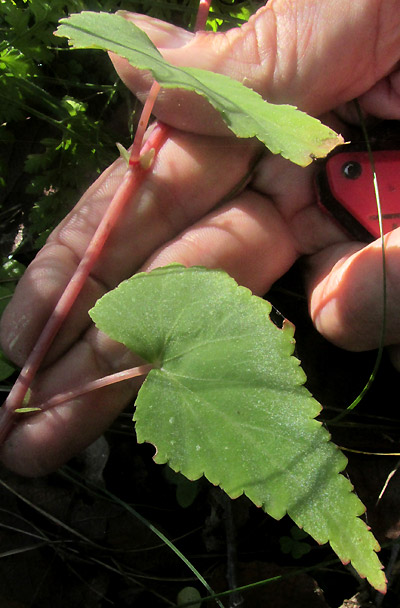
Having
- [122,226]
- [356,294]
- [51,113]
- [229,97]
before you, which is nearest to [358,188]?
[356,294]

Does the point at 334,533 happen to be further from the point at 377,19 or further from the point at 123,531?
the point at 377,19

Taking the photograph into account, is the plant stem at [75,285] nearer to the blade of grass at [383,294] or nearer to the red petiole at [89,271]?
the red petiole at [89,271]

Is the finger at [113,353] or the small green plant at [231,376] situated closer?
the small green plant at [231,376]

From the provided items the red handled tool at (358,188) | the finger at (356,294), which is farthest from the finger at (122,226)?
the finger at (356,294)

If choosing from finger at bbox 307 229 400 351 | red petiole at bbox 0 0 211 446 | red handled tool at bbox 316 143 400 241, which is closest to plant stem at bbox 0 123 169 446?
red petiole at bbox 0 0 211 446

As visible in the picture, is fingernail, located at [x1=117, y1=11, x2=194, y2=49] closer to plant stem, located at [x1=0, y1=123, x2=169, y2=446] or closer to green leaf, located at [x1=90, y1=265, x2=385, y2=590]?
plant stem, located at [x1=0, y1=123, x2=169, y2=446]

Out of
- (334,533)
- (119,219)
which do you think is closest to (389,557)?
(334,533)

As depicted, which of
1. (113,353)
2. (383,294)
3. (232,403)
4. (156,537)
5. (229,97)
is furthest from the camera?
(156,537)

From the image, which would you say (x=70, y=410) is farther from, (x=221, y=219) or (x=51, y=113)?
(x=51, y=113)
